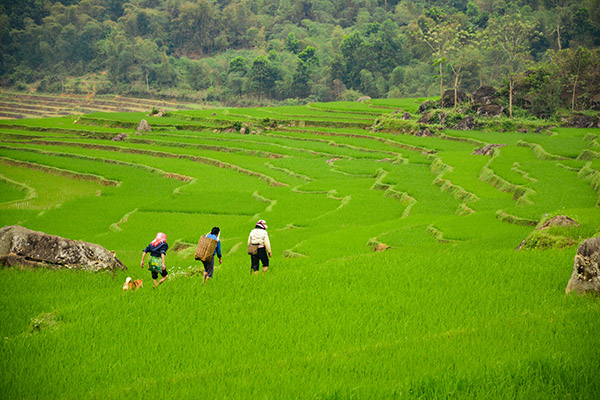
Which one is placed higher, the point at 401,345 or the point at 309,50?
the point at 309,50

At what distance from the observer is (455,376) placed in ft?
19.0

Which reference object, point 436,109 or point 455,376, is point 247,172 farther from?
point 455,376

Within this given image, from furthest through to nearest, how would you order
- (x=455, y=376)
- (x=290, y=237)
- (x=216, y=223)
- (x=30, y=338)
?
1. (x=216, y=223)
2. (x=290, y=237)
3. (x=30, y=338)
4. (x=455, y=376)

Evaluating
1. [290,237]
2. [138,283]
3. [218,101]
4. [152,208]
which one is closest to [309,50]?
[218,101]

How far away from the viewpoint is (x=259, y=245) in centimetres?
1005

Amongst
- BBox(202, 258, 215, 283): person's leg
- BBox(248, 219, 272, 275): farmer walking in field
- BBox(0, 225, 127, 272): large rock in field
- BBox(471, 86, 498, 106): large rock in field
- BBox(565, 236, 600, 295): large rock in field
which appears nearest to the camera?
BBox(565, 236, 600, 295): large rock in field

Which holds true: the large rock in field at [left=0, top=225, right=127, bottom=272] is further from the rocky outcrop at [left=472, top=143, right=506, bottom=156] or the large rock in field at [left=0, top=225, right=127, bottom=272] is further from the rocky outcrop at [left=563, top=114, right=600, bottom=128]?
the rocky outcrop at [left=563, top=114, right=600, bottom=128]

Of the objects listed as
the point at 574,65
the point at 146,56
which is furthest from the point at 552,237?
the point at 146,56

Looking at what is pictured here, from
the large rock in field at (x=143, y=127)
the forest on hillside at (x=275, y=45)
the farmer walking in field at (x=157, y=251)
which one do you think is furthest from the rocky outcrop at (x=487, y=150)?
the forest on hillside at (x=275, y=45)

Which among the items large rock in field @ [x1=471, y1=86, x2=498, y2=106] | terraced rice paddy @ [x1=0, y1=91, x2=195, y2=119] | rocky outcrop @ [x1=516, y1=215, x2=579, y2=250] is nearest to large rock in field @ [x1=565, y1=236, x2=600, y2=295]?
rocky outcrop @ [x1=516, y1=215, x2=579, y2=250]

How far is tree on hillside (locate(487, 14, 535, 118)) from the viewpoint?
47.6 m

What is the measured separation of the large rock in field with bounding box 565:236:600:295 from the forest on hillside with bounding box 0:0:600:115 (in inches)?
1980

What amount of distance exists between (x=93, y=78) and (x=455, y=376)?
9359cm

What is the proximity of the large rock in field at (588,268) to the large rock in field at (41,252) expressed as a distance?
7.98 meters
